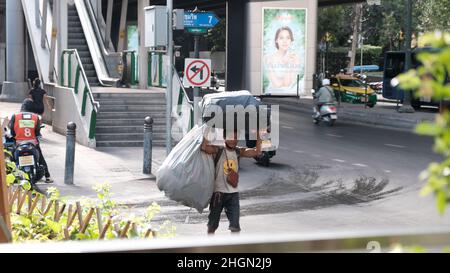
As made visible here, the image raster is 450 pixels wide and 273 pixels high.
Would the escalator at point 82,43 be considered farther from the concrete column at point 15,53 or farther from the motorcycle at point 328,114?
the motorcycle at point 328,114

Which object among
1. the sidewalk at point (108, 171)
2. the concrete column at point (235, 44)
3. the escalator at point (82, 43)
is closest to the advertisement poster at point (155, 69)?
the escalator at point (82, 43)

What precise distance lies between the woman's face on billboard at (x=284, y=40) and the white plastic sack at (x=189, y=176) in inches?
1423

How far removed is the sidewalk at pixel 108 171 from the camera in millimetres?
13531

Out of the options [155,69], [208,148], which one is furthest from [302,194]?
[155,69]

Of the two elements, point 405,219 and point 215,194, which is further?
point 405,219

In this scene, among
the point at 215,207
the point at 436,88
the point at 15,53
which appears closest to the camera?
the point at 436,88

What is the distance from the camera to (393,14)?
68.1 metres

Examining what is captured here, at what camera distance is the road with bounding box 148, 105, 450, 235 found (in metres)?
11.1

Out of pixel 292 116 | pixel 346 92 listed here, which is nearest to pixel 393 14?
pixel 346 92

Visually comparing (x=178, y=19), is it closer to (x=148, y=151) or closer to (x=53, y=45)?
(x=148, y=151)

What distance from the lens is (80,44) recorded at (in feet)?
92.6

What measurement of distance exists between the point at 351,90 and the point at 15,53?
16.4 m

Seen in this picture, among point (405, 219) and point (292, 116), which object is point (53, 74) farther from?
point (405, 219)
